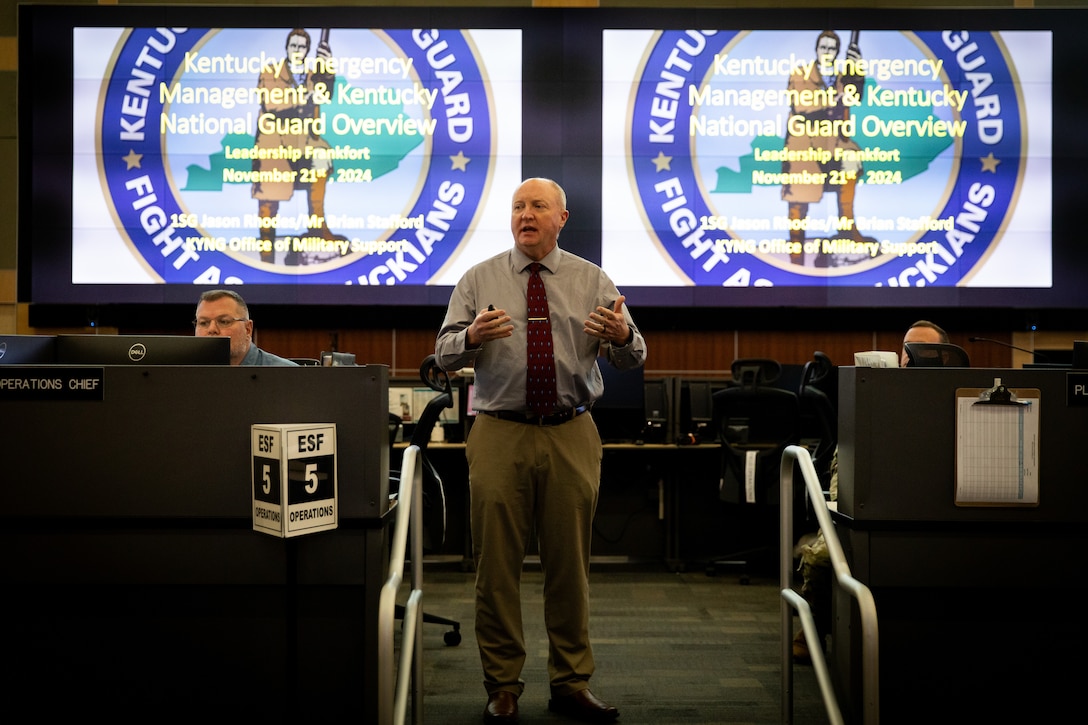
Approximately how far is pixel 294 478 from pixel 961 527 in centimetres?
154

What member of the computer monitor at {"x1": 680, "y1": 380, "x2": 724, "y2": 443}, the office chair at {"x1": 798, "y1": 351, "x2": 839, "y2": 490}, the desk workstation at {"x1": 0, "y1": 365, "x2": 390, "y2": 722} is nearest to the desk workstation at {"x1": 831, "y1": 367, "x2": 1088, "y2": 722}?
the desk workstation at {"x1": 0, "y1": 365, "x2": 390, "y2": 722}

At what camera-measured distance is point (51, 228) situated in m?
5.11

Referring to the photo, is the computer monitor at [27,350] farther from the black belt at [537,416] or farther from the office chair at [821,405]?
the office chair at [821,405]

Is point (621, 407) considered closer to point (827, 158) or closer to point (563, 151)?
point (563, 151)

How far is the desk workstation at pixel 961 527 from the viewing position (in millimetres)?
1996

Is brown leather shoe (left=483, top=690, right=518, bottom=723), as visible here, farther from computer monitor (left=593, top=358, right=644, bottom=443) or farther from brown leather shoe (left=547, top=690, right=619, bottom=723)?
computer monitor (left=593, top=358, right=644, bottom=443)

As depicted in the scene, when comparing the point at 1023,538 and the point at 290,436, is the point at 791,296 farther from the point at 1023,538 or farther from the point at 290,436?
the point at 290,436

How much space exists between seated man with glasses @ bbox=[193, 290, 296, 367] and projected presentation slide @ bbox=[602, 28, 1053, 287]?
2.60 meters

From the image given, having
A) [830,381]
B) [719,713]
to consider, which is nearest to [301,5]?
[830,381]

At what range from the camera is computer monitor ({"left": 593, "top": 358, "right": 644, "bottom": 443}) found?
489 cm

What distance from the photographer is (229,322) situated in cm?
304

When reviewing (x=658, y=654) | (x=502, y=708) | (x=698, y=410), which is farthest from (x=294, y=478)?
(x=698, y=410)

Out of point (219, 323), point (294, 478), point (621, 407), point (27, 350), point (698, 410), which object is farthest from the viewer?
point (698, 410)

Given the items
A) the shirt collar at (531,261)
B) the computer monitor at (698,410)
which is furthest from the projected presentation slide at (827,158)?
the shirt collar at (531,261)
